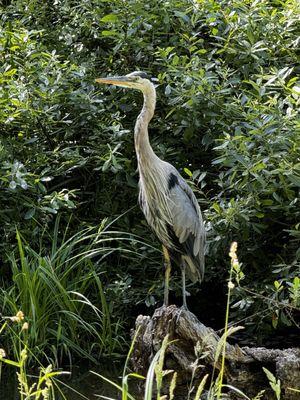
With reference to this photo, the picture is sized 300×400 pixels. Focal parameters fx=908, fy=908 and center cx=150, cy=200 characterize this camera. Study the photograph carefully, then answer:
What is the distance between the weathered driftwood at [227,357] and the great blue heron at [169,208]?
565 millimetres

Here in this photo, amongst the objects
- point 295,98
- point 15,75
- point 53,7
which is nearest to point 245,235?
point 295,98

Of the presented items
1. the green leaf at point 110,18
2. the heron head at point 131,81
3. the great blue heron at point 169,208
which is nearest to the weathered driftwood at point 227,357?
the great blue heron at point 169,208

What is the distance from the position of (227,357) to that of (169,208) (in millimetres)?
1165

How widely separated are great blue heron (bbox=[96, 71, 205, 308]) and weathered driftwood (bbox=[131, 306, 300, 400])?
0.56 m

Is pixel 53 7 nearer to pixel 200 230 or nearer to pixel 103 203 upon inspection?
pixel 103 203

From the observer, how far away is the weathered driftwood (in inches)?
186

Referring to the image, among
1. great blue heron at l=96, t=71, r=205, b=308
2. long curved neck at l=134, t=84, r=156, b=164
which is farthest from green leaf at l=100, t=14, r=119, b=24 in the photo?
long curved neck at l=134, t=84, r=156, b=164

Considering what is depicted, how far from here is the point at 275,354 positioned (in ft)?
15.6

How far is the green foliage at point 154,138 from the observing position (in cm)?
585

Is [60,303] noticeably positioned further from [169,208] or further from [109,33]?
[109,33]

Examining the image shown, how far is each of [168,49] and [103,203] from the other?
1325 mm

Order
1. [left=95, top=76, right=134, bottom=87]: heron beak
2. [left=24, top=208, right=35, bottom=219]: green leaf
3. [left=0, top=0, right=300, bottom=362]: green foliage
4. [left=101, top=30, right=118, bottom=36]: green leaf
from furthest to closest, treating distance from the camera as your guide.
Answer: [left=101, top=30, right=118, bottom=36]: green leaf
[left=24, top=208, right=35, bottom=219]: green leaf
[left=0, top=0, right=300, bottom=362]: green foliage
[left=95, top=76, right=134, bottom=87]: heron beak

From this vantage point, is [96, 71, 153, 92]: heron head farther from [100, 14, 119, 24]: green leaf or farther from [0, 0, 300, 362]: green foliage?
[100, 14, 119, 24]: green leaf

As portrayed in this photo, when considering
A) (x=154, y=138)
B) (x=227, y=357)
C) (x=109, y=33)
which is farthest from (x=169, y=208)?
(x=109, y=33)
